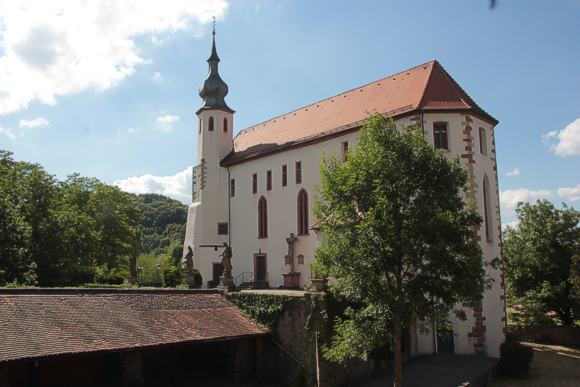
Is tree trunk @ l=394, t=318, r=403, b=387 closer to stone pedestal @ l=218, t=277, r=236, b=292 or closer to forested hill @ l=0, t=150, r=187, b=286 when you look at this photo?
stone pedestal @ l=218, t=277, r=236, b=292

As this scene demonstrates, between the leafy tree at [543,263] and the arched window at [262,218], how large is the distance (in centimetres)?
1532

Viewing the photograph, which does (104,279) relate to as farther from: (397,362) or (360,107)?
(397,362)

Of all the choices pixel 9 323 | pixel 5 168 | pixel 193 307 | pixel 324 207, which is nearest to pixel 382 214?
pixel 324 207

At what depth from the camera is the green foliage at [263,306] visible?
19.0 m

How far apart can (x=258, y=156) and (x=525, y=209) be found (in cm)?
1775

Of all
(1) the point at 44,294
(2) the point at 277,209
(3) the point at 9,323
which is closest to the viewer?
(3) the point at 9,323

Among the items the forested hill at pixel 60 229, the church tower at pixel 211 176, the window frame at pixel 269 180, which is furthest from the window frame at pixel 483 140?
the forested hill at pixel 60 229

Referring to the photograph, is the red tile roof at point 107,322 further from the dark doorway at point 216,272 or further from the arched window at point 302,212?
the dark doorway at point 216,272

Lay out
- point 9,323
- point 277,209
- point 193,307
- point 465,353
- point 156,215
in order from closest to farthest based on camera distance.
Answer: point 9,323 < point 193,307 < point 465,353 < point 277,209 < point 156,215

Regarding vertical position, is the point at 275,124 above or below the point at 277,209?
above

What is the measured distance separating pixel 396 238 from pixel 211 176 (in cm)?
2348

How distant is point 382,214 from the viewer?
13.9 m

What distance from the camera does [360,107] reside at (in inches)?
1118

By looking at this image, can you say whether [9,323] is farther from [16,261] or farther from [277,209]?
[277,209]
